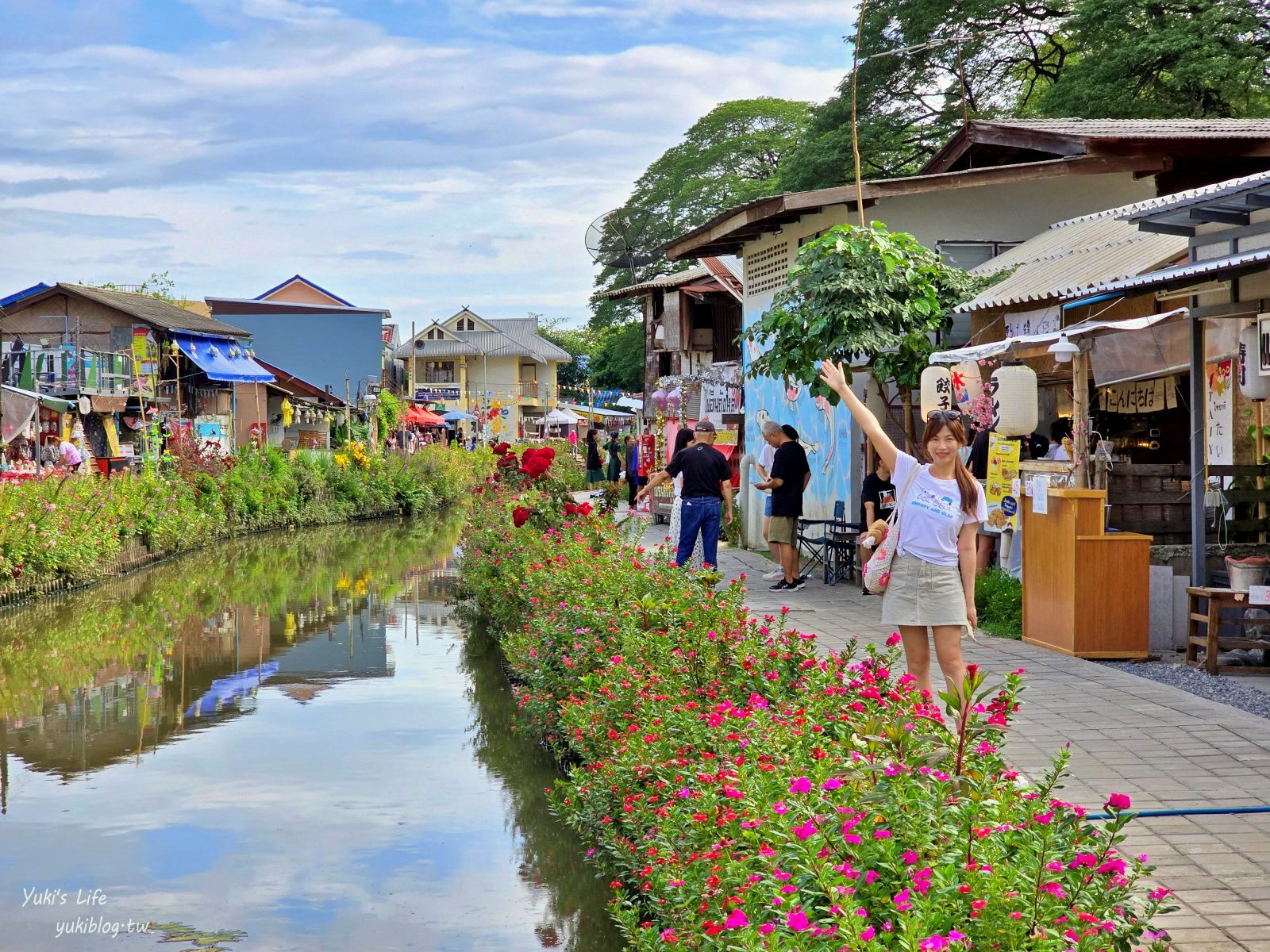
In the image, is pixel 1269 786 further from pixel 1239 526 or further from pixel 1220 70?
pixel 1220 70

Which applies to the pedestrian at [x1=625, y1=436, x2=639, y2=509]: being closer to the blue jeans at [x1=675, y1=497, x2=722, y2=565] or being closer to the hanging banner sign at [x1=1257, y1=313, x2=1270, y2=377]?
the blue jeans at [x1=675, y1=497, x2=722, y2=565]

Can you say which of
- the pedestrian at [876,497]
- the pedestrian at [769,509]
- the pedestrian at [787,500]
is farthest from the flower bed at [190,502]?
the pedestrian at [876,497]

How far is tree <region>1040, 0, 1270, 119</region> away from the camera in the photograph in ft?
80.1

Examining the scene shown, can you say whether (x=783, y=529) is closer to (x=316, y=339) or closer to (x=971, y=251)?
(x=971, y=251)

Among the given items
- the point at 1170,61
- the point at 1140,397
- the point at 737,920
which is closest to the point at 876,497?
the point at 1140,397

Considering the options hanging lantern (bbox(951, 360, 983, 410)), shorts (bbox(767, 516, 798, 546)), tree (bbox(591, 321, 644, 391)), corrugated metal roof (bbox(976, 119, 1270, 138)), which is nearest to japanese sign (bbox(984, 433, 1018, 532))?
hanging lantern (bbox(951, 360, 983, 410))

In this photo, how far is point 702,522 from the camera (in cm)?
1342

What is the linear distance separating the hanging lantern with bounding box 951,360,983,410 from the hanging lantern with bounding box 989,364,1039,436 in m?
0.83

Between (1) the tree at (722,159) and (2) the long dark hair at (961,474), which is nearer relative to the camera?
(2) the long dark hair at (961,474)

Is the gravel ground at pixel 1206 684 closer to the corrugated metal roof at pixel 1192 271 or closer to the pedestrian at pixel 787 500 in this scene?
the corrugated metal roof at pixel 1192 271

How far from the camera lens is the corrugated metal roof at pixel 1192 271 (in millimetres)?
7940

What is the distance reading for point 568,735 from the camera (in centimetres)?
700

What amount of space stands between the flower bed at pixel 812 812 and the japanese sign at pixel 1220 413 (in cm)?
564

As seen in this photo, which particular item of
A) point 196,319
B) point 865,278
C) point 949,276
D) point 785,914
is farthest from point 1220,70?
point 196,319
